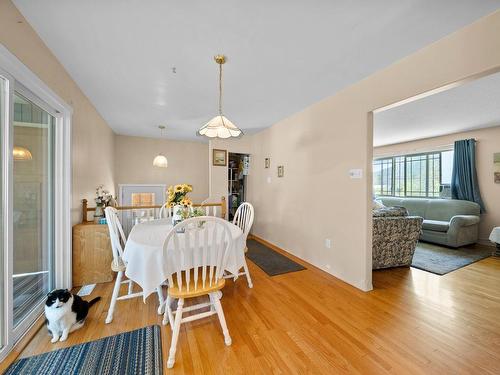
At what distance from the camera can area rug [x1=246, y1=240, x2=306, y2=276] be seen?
299cm

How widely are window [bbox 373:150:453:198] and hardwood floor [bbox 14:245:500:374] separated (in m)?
3.29

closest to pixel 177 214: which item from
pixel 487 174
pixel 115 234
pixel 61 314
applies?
pixel 115 234

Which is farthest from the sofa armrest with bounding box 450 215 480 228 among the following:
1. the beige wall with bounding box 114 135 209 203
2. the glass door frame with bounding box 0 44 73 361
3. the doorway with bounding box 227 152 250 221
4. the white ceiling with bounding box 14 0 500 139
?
the glass door frame with bounding box 0 44 73 361

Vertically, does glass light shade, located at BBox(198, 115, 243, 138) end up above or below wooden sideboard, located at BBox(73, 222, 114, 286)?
above

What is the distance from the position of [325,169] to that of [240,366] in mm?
2406

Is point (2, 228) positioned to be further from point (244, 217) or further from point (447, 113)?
point (447, 113)


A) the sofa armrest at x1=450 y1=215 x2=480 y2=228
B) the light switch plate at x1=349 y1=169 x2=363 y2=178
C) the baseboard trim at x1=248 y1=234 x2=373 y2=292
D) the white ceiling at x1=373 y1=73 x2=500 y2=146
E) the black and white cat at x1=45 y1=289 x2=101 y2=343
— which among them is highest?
the white ceiling at x1=373 y1=73 x2=500 y2=146

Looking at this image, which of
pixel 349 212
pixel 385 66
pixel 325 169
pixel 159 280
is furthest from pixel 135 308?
pixel 385 66

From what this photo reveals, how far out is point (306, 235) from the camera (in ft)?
10.8

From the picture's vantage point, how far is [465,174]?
176 inches

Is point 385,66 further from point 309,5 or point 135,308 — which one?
point 135,308

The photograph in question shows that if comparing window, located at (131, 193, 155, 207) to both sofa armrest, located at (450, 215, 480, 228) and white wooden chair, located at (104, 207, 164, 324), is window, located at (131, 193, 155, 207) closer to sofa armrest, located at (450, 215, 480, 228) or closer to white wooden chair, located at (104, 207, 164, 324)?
white wooden chair, located at (104, 207, 164, 324)

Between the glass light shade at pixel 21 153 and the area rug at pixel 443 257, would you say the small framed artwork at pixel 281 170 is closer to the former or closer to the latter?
the area rug at pixel 443 257

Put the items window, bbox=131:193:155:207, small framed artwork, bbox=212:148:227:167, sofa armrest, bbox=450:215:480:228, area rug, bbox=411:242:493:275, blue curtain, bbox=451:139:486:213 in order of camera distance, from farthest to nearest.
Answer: window, bbox=131:193:155:207
small framed artwork, bbox=212:148:227:167
blue curtain, bbox=451:139:486:213
sofa armrest, bbox=450:215:480:228
area rug, bbox=411:242:493:275
